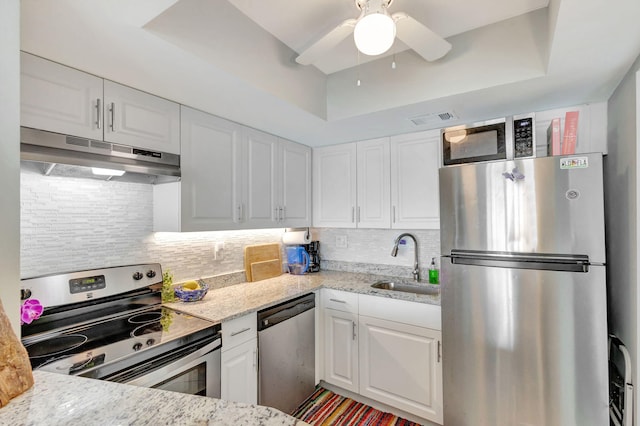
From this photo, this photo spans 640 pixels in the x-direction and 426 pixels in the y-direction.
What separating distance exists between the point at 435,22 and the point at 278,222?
173 centimetres

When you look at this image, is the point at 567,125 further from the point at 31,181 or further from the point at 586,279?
the point at 31,181

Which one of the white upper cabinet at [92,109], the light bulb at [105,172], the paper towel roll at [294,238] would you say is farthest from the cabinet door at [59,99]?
the paper towel roll at [294,238]

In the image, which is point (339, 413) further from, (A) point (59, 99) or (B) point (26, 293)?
(A) point (59, 99)

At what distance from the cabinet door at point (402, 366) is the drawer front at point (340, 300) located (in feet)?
0.35

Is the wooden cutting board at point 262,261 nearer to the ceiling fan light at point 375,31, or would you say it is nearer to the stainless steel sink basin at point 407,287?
the stainless steel sink basin at point 407,287

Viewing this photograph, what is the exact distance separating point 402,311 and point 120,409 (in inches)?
70.4

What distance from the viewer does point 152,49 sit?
1281 mm

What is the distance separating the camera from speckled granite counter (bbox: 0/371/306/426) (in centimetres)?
57

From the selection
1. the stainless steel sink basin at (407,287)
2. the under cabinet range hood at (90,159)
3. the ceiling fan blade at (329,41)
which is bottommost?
the stainless steel sink basin at (407,287)

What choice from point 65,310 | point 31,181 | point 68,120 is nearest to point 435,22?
point 68,120

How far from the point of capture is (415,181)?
2.40m

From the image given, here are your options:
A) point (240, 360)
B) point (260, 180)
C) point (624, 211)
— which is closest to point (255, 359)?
point (240, 360)

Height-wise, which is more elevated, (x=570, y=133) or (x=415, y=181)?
(x=570, y=133)

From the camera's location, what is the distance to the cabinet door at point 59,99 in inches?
50.3
